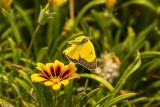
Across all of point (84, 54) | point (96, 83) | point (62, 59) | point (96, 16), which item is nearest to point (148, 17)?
point (96, 16)

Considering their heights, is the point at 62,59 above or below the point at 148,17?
below

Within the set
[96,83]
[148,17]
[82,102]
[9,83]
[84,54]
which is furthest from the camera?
[148,17]

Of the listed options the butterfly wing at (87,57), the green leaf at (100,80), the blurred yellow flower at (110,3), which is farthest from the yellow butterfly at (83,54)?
the blurred yellow flower at (110,3)

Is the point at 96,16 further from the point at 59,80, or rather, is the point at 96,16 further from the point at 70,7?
the point at 59,80

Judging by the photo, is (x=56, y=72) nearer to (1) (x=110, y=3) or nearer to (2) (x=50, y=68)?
(2) (x=50, y=68)

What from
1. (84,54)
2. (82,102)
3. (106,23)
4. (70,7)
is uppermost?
(70,7)

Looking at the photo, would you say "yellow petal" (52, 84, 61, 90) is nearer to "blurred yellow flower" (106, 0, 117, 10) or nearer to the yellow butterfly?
the yellow butterfly

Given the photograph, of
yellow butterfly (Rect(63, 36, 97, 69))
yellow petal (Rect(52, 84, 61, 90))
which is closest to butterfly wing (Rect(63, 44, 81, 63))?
yellow butterfly (Rect(63, 36, 97, 69))

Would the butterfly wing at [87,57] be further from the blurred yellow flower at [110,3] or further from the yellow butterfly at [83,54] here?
the blurred yellow flower at [110,3]
